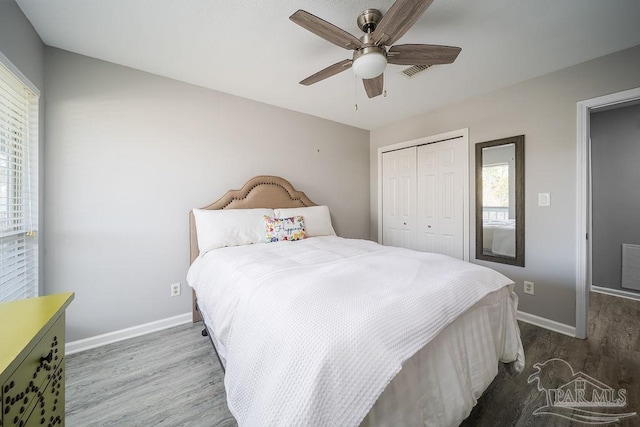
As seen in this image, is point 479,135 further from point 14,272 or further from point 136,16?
point 14,272

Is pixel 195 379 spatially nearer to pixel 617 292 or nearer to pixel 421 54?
pixel 421 54

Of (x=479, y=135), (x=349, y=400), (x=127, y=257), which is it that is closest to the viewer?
(x=349, y=400)

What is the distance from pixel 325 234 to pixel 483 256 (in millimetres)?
1830

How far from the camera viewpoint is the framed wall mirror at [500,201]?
254cm

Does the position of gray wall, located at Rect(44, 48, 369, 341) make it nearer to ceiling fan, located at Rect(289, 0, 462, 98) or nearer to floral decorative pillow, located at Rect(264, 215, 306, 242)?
floral decorative pillow, located at Rect(264, 215, 306, 242)

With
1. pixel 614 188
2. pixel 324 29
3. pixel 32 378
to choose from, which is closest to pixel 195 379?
pixel 32 378

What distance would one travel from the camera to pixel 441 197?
10.4 ft

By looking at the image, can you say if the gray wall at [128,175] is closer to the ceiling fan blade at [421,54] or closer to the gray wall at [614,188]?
the ceiling fan blade at [421,54]

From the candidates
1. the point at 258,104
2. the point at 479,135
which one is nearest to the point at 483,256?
the point at 479,135

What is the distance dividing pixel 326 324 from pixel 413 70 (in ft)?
7.66

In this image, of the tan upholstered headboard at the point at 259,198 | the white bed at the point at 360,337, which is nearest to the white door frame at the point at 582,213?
the white bed at the point at 360,337

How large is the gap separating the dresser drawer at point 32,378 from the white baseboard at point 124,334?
1481 millimetres

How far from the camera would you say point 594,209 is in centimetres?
323

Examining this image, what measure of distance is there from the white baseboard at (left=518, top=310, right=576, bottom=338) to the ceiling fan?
254cm
